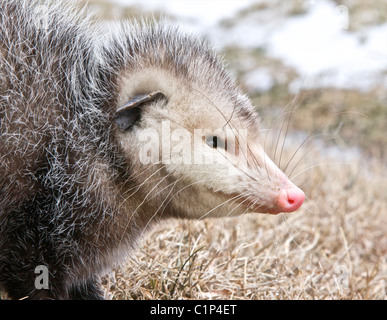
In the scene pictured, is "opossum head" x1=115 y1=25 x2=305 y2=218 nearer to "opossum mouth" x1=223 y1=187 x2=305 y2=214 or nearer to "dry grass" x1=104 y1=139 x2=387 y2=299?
"opossum mouth" x1=223 y1=187 x2=305 y2=214

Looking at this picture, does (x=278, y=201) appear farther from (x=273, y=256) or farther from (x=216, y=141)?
(x=273, y=256)

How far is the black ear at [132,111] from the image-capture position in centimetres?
217

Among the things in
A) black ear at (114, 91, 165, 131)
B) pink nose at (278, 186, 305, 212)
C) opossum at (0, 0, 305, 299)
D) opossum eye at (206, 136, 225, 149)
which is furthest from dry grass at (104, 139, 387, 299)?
black ear at (114, 91, 165, 131)

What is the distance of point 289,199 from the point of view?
2127 mm

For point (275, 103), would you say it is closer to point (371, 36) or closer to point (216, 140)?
point (371, 36)

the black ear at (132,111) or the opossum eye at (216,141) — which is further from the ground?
the black ear at (132,111)

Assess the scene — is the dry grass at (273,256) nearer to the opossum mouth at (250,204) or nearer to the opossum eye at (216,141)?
the opossum mouth at (250,204)

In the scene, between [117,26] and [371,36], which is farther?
[371,36]

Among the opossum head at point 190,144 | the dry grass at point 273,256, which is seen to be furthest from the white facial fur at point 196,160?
the dry grass at point 273,256

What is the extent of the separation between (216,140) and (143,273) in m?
0.91

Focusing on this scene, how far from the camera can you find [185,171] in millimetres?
2189

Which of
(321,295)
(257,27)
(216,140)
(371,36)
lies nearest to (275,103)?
(371,36)

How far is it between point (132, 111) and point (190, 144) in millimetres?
314

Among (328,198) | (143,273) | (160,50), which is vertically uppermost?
(160,50)
